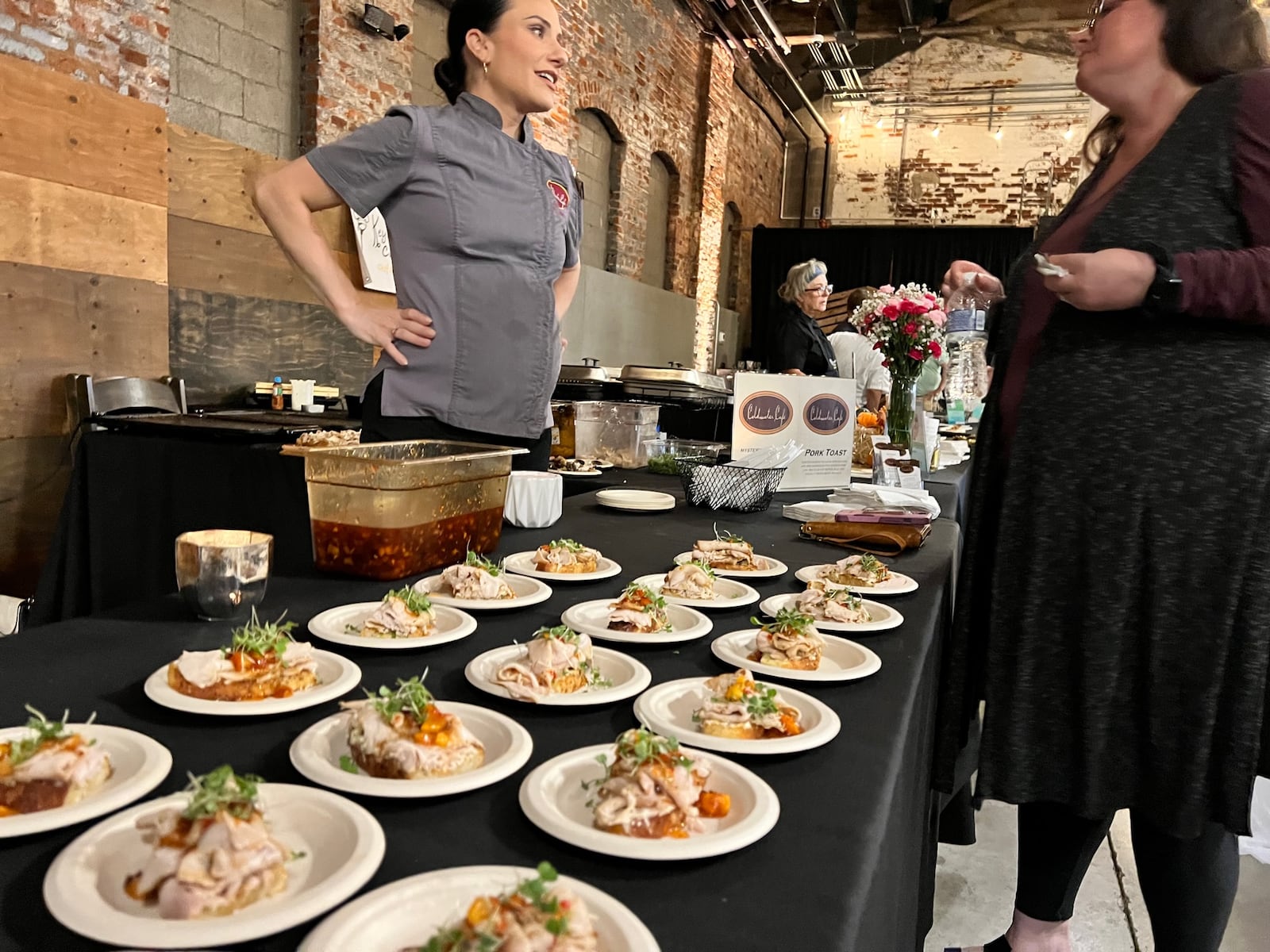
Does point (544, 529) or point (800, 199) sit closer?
point (544, 529)

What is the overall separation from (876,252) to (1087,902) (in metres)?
11.2

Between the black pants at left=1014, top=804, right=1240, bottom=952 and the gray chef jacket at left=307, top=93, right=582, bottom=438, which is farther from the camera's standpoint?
the gray chef jacket at left=307, top=93, right=582, bottom=438

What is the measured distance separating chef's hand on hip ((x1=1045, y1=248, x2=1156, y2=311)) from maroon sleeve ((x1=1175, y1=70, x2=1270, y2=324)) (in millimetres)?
48

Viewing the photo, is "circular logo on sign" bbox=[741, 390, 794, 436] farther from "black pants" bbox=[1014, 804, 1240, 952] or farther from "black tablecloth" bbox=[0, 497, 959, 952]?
"black pants" bbox=[1014, 804, 1240, 952]

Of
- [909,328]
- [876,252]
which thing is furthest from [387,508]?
[876,252]

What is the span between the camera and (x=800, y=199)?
13.8 m

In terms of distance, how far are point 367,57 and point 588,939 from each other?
5.47 m

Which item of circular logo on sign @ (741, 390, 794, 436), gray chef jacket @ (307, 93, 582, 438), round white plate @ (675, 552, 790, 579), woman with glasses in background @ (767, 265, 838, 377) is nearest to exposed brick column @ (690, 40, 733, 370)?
woman with glasses in background @ (767, 265, 838, 377)

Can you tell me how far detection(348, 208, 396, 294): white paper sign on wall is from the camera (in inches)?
203

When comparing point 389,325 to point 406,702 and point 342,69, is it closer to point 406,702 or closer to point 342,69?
point 406,702

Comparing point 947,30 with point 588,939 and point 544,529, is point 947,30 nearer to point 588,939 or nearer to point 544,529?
point 544,529

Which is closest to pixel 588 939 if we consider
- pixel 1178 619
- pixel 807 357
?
pixel 1178 619

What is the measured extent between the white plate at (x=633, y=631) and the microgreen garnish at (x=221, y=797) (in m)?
0.57

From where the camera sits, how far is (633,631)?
1175 mm
